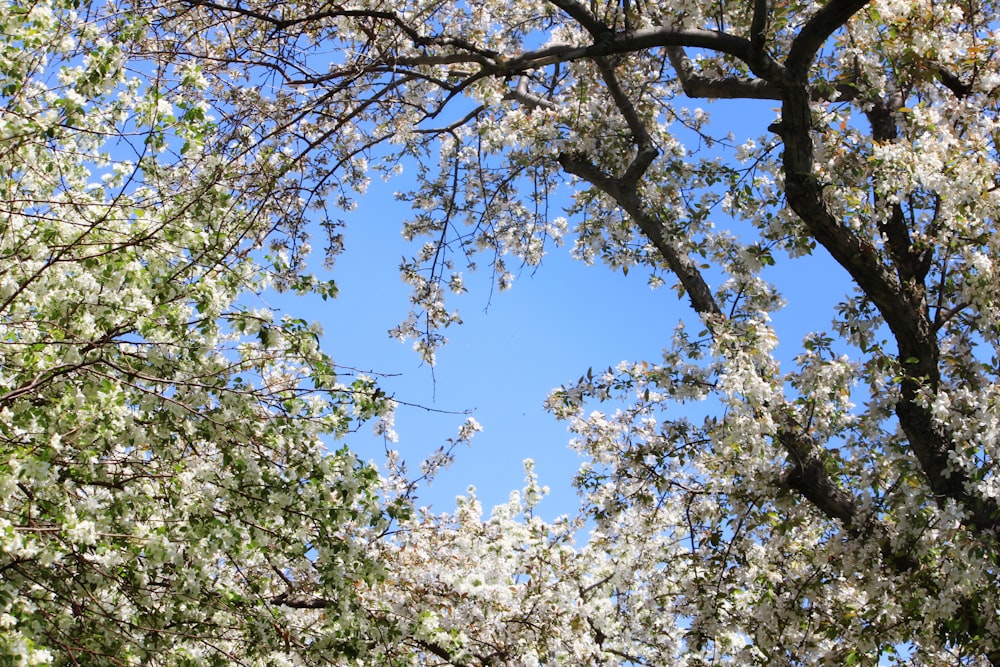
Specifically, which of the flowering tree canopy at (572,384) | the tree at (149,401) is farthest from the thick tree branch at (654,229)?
the tree at (149,401)

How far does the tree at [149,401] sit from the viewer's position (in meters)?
4.34

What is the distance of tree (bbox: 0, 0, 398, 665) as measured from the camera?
4.34 m

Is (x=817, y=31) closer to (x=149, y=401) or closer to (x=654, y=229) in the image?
(x=654, y=229)

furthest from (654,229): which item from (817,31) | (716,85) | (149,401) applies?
(149,401)

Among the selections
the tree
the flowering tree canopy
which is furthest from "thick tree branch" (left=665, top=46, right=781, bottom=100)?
the tree

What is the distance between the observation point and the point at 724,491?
21.0 ft

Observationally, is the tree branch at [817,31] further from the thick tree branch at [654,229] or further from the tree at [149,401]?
the tree at [149,401]

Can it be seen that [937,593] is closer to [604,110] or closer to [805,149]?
[805,149]

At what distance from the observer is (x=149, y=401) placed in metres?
4.51

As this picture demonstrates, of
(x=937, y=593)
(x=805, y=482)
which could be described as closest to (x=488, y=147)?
(x=805, y=482)

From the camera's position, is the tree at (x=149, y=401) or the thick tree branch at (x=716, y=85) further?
the thick tree branch at (x=716, y=85)

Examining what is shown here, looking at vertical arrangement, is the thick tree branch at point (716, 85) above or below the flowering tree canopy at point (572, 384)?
above

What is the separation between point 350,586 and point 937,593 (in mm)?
3612

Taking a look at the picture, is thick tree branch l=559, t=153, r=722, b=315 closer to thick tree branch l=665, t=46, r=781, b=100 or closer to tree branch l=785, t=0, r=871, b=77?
thick tree branch l=665, t=46, r=781, b=100
